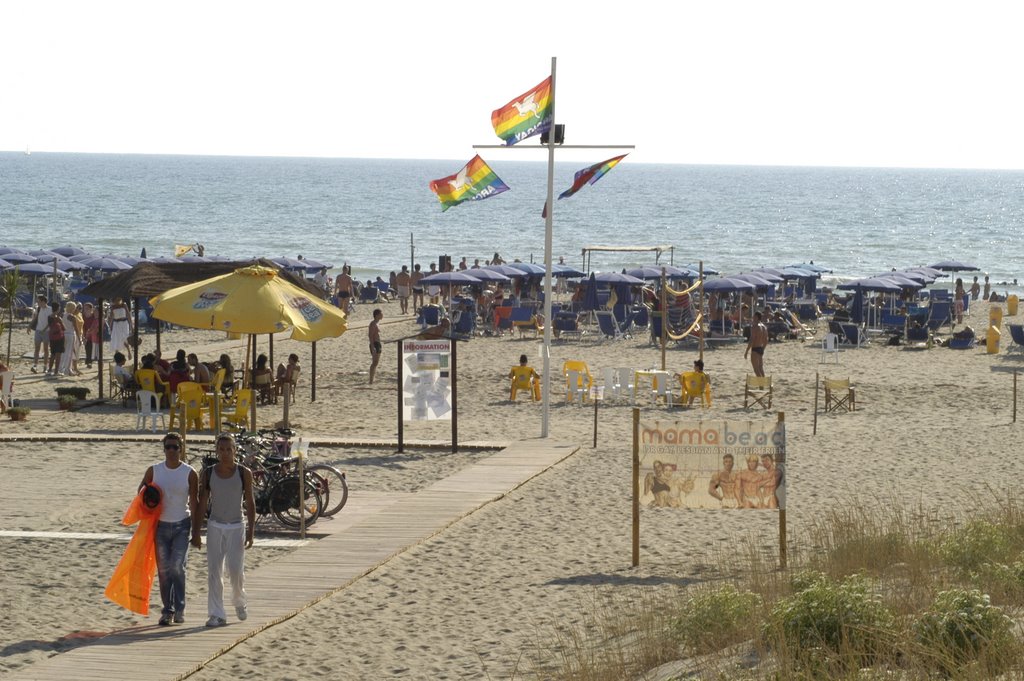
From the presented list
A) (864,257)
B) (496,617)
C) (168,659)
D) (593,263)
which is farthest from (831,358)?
(864,257)

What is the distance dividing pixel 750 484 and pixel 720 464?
0.26 metres

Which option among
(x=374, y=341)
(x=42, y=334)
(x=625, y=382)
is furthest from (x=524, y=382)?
(x=42, y=334)

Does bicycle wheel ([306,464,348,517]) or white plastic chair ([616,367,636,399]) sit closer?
bicycle wheel ([306,464,348,517])

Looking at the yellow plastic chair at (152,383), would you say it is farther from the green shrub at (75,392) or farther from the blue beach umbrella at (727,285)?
the blue beach umbrella at (727,285)

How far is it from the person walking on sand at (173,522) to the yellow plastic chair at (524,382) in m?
12.1

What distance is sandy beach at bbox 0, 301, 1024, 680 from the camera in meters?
8.71

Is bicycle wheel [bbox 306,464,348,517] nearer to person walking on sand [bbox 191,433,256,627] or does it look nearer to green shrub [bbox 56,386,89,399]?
person walking on sand [bbox 191,433,256,627]

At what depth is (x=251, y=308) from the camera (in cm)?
1591

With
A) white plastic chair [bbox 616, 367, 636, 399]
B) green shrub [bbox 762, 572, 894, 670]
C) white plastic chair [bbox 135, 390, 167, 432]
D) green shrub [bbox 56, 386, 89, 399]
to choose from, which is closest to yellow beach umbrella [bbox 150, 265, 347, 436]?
white plastic chair [bbox 135, 390, 167, 432]

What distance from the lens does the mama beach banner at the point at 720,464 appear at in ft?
33.6

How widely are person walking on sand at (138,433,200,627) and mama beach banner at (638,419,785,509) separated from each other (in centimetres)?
341

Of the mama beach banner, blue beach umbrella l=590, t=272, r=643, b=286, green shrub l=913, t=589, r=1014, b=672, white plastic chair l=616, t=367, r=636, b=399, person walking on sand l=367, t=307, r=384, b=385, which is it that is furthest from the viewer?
blue beach umbrella l=590, t=272, r=643, b=286

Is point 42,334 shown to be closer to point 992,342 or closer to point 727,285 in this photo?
point 727,285

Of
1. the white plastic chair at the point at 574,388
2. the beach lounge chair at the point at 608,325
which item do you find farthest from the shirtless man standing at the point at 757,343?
the beach lounge chair at the point at 608,325
